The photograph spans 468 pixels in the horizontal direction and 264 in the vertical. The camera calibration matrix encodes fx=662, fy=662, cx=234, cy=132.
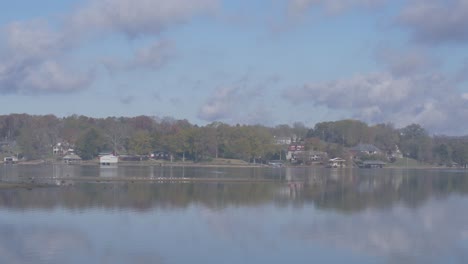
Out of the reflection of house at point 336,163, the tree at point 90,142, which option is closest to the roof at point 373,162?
the reflection of house at point 336,163

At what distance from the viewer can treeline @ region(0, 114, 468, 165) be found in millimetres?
97688

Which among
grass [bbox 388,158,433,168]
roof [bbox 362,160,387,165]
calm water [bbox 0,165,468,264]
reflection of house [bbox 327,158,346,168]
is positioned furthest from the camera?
grass [bbox 388,158,433,168]

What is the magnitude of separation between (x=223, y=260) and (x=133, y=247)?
3272 mm

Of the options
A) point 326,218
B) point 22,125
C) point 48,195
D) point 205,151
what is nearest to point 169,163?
point 205,151

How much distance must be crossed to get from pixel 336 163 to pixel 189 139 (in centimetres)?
2414

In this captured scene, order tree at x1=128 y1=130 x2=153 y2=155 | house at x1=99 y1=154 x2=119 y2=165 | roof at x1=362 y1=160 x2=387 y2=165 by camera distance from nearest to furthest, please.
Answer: house at x1=99 y1=154 x2=119 y2=165 → tree at x1=128 y1=130 x2=153 y2=155 → roof at x1=362 y1=160 x2=387 y2=165

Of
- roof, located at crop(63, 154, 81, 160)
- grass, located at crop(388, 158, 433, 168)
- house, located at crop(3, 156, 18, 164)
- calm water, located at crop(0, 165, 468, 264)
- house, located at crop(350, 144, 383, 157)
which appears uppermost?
house, located at crop(350, 144, 383, 157)

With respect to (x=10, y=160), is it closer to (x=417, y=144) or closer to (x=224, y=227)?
(x=417, y=144)

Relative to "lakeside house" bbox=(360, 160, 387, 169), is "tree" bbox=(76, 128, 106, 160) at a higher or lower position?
higher

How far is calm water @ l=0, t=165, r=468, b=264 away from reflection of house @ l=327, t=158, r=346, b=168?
200 ft

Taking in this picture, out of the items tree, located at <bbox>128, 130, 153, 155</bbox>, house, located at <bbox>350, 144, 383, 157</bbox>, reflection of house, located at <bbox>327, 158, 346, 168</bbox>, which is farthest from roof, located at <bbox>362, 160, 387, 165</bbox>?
tree, located at <bbox>128, 130, 153, 155</bbox>

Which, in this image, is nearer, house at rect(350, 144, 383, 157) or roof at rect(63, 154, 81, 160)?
roof at rect(63, 154, 81, 160)

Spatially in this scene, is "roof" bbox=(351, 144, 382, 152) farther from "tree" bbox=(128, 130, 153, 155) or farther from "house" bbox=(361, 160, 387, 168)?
"tree" bbox=(128, 130, 153, 155)

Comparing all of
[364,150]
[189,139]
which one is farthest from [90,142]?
[364,150]
